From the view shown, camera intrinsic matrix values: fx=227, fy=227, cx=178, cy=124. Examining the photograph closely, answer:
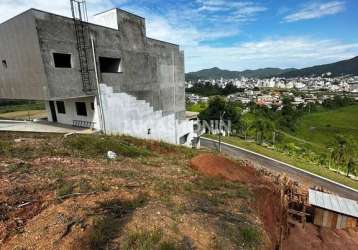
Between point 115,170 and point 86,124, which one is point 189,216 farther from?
point 86,124

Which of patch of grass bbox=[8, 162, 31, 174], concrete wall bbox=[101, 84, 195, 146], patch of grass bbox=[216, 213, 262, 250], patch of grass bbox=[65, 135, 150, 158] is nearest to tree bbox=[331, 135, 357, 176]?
concrete wall bbox=[101, 84, 195, 146]

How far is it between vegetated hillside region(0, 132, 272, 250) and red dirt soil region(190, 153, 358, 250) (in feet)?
0.75

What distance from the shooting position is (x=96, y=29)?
51.9ft

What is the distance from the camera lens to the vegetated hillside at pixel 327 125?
72.6 metres

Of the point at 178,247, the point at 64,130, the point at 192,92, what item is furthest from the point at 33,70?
the point at 192,92

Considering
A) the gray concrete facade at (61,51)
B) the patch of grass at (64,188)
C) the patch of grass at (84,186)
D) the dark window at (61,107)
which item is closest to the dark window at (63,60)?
the gray concrete facade at (61,51)

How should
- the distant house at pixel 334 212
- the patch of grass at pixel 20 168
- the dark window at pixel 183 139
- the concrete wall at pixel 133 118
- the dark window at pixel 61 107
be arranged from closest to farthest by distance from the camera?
1. the patch of grass at pixel 20 168
2. the distant house at pixel 334 212
3. the concrete wall at pixel 133 118
4. the dark window at pixel 61 107
5. the dark window at pixel 183 139

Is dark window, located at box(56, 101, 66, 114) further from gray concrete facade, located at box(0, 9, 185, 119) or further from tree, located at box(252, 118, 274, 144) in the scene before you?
tree, located at box(252, 118, 274, 144)

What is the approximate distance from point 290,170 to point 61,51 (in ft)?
88.1

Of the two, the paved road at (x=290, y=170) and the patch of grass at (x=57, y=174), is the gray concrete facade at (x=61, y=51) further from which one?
the paved road at (x=290, y=170)

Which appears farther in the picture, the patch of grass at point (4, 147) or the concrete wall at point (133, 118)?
the concrete wall at point (133, 118)

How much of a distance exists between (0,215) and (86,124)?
1196cm

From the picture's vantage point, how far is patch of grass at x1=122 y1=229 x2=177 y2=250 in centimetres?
556

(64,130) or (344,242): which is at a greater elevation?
(64,130)
